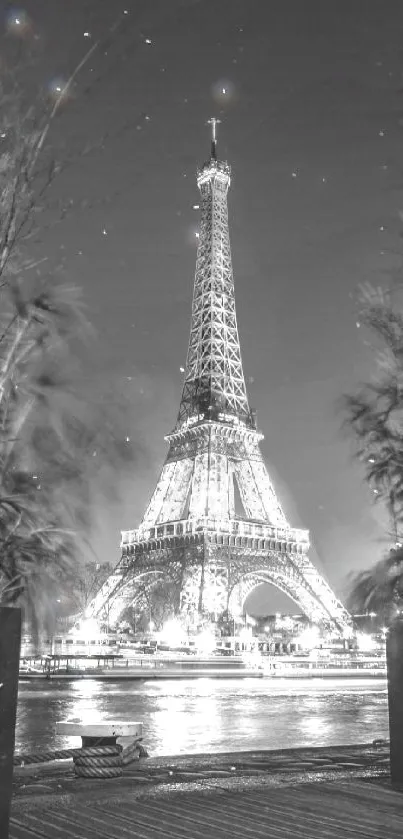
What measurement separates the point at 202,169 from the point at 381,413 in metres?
71.1

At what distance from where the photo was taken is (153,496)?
7094cm

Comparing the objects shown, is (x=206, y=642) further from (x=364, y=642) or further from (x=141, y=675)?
(x=364, y=642)

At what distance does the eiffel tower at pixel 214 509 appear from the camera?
60.6 meters

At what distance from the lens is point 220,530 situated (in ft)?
202

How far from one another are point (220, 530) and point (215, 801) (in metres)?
55.2

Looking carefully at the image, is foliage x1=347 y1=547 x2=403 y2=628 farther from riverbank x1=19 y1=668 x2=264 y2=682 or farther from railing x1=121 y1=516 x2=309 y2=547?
railing x1=121 y1=516 x2=309 y2=547

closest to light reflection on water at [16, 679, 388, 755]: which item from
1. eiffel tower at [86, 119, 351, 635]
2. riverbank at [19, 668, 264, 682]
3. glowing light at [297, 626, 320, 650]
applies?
riverbank at [19, 668, 264, 682]

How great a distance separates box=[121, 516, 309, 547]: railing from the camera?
61.5 metres

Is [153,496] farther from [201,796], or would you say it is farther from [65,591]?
[201,796]

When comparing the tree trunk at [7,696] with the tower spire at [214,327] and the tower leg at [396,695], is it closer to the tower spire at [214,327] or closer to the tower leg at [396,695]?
Result: the tower leg at [396,695]

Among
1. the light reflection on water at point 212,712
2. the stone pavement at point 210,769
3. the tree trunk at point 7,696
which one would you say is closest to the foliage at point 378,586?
the light reflection on water at point 212,712

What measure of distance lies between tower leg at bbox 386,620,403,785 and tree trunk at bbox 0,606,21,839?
381 centimetres

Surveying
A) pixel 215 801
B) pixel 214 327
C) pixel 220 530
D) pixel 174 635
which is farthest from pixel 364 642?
pixel 215 801

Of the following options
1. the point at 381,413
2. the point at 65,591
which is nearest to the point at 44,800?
the point at 65,591
